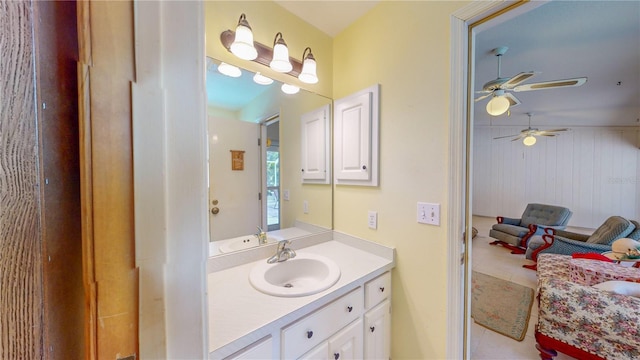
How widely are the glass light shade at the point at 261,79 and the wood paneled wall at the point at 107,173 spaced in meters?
1.19

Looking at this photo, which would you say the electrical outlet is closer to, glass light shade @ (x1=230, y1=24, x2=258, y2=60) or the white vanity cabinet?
the white vanity cabinet

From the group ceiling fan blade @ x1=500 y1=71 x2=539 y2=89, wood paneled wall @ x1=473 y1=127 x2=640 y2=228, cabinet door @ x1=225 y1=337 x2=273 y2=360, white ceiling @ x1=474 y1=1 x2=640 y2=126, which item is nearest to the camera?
cabinet door @ x1=225 y1=337 x2=273 y2=360

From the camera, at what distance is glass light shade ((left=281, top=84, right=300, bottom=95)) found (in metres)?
1.47

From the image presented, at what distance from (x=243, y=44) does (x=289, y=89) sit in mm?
415

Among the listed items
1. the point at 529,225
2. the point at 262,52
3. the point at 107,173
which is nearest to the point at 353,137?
the point at 262,52

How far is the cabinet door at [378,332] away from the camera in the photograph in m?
1.18

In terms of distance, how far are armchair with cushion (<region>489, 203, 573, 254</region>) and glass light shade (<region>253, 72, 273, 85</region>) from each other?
4612mm

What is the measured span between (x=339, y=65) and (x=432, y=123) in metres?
0.91

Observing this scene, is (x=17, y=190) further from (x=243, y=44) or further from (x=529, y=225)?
(x=529, y=225)

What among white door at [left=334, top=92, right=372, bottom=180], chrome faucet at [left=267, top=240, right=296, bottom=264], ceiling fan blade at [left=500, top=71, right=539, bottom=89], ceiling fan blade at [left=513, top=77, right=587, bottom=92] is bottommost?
chrome faucet at [left=267, top=240, right=296, bottom=264]

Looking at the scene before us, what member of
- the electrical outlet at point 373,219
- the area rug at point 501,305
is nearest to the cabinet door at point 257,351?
the electrical outlet at point 373,219

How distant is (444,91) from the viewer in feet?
3.57

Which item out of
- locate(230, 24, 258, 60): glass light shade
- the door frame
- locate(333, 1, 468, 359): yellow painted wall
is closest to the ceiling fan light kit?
locate(230, 24, 258, 60): glass light shade

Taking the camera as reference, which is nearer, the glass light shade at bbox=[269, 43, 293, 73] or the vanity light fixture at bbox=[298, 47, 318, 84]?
the glass light shade at bbox=[269, 43, 293, 73]
